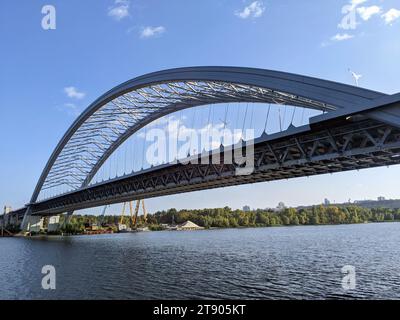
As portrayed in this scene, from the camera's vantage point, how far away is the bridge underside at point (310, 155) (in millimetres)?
18734

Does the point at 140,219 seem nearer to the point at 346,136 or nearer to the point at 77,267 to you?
the point at 77,267

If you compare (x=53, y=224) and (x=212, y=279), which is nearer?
(x=212, y=279)

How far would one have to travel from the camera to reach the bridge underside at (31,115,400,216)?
738 inches

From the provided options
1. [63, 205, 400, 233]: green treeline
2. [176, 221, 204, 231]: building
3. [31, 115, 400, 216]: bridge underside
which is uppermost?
[31, 115, 400, 216]: bridge underside

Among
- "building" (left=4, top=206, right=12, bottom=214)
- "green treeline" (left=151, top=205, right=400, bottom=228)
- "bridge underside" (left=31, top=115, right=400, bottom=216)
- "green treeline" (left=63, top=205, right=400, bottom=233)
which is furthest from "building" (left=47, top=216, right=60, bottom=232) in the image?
"bridge underside" (left=31, top=115, right=400, bottom=216)

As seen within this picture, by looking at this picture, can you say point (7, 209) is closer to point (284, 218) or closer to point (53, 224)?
point (53, 224)

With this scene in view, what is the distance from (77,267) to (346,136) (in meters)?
23.0

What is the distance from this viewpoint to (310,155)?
21656mm

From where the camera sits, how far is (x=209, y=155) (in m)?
27.8

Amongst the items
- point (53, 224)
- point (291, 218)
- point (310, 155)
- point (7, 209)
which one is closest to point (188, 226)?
point (291, 218)

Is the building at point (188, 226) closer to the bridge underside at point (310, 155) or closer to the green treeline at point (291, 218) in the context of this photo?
the green treeline at point (291, 218)

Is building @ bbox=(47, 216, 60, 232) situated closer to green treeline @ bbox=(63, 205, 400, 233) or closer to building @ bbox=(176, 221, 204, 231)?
green treeline @ bbox=(63, 205, 400, 233)

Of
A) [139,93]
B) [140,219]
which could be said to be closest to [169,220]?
[140,219]

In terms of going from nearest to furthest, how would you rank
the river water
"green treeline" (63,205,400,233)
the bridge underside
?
the river water, the bridge underside, "green treeline" (63,205,400,233)
